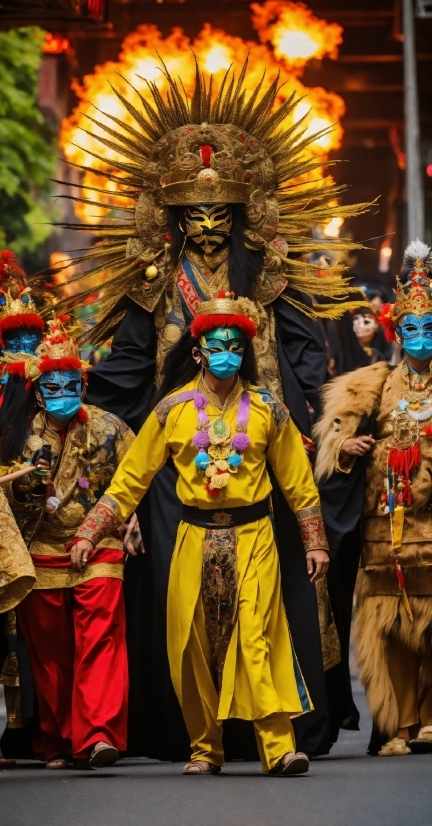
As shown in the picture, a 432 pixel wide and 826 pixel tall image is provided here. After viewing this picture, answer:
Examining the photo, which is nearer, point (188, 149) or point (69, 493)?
point (69, 493)

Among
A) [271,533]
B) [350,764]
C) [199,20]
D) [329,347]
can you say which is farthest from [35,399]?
[199,20]

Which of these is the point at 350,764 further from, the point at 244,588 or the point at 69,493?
the point at 69,493

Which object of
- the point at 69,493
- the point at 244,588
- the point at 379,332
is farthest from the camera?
the point at 379,332

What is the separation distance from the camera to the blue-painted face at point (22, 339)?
36.4 feet

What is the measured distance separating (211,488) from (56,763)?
6.12ft

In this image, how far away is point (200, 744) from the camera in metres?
9.38

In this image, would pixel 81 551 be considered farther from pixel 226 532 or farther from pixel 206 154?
pixel 206 154

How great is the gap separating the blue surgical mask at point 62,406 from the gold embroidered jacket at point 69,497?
0.32 ft

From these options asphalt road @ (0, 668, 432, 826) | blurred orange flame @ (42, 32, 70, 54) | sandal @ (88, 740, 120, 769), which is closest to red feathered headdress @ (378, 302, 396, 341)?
asphalt road @ (0, 668, 432, 826)

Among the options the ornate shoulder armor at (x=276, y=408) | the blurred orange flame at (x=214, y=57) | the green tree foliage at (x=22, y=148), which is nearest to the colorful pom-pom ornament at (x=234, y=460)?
the ornate shoulder armor at (x=276, y=408)

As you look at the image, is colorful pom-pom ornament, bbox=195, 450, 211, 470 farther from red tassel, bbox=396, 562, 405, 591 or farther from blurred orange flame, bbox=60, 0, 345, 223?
blurred orange flame, bbox=60, 0, 345, 223

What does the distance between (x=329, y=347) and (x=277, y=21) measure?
1729 cm

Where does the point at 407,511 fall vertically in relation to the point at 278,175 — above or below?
below

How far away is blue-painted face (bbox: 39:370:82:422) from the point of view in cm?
1006
